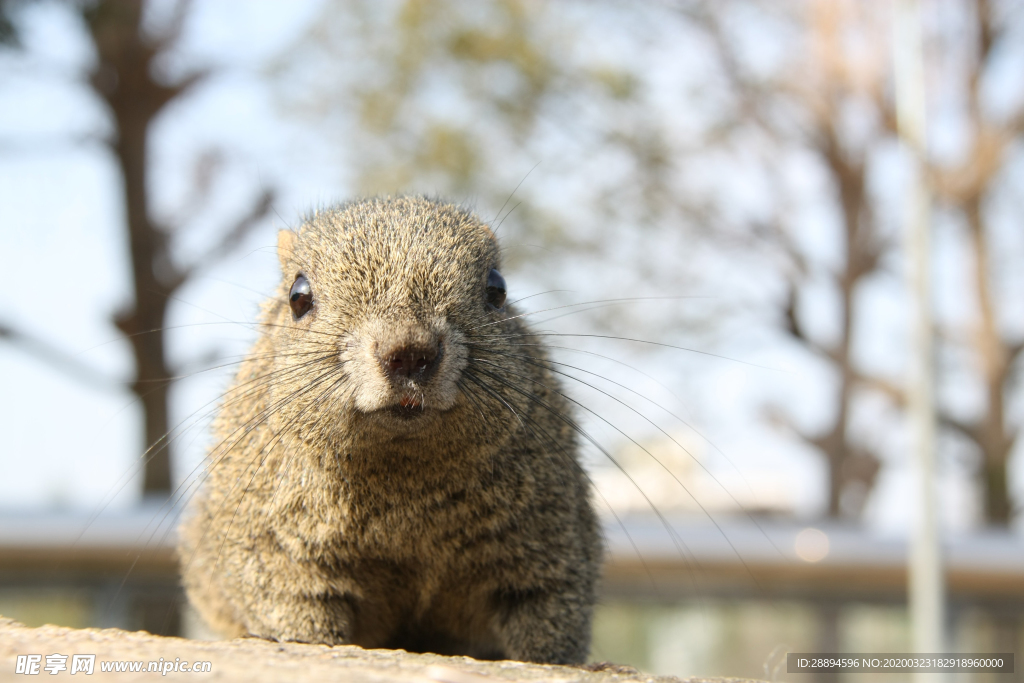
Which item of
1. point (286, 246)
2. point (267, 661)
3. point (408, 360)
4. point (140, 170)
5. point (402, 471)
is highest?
point (140, 170)

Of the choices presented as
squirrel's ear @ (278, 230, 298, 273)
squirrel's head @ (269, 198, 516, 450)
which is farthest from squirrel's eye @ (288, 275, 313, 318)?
squirrel's ear @ (278, 230, 298, 273)

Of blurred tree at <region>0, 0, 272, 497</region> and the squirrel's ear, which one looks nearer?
the squirrel's ear

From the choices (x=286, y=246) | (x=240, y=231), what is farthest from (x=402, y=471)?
(x=240, y=231)

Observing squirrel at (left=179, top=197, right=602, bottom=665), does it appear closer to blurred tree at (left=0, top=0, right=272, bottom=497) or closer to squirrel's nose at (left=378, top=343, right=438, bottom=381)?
squirrel's nose at (left=378, top=343, right=438, bottom=381)

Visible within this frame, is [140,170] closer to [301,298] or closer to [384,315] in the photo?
[301,298]

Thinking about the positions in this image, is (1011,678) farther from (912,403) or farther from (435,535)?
(912,403)

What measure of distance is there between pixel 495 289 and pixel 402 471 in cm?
76

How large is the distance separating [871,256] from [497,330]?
43.1 feet

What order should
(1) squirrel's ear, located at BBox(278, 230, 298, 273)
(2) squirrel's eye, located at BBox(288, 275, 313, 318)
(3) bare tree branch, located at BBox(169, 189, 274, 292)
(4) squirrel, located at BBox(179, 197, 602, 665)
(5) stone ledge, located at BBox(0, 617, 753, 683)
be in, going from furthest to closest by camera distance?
1. (3) bare tree branch, located at BBox(169, 189, 274, 292)
2. (1) squirrel's ear, located at BBox(278, 230, 298, 273)
3. (2) squirrel's eye, located at BBox(288, 275, 313, 318)
4. (4) squirrel, located at BBox(179, 197, 602, 665)
5. (5) stone ledge, located at BBox(0, 617, 753, 683)

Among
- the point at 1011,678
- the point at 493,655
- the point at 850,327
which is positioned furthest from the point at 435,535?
the point at 850,327

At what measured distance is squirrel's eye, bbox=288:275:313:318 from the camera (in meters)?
3.32

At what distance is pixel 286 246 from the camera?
3.74 m

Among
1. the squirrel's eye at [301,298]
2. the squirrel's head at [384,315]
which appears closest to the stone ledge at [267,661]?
the squirrel's head at [384,315]

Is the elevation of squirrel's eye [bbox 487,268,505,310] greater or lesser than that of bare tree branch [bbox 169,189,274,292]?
lesser
